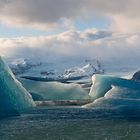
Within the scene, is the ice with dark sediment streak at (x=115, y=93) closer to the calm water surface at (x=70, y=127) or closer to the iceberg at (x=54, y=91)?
the iceberg at (x=54, y=91)

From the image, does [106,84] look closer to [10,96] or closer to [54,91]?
[54,91]

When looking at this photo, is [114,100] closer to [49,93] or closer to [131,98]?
[131,98]

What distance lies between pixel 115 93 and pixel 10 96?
550 inches

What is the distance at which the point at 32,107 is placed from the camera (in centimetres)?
5178

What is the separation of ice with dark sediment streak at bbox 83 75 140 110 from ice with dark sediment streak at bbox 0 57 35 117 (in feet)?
24.4

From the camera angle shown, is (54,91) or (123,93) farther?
(54,91)

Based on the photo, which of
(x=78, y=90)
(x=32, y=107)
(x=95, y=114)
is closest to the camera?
(x=95, y=114)

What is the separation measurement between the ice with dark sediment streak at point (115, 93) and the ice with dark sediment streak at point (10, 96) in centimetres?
743

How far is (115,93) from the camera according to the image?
54969 millimetres

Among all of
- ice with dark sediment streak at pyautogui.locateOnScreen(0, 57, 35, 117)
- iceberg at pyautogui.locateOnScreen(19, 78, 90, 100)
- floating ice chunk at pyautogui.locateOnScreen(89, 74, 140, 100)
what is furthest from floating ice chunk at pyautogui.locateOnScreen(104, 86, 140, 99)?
ice with dark sediment streak at pyautogui.locateOnScreen(0, 57, 35, 117)

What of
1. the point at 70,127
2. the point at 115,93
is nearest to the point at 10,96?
the point at 70,127

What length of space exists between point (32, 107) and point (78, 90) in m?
12.3

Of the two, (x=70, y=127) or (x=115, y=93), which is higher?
(x=115, y=93)

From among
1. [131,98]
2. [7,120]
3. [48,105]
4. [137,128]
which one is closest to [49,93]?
[48,105]
